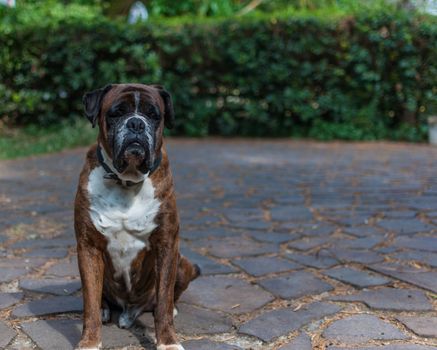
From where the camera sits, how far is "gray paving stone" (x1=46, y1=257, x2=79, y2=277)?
4.11 meters

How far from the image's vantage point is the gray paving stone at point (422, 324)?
3.09 meters

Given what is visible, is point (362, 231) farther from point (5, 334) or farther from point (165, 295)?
point (5, 334)

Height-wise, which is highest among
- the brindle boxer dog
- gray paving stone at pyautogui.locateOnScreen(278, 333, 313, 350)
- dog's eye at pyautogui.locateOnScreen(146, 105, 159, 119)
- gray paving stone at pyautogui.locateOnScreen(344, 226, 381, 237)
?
dog's eye at pyautogui.locateOnScreen(146, 105, 159, 119)

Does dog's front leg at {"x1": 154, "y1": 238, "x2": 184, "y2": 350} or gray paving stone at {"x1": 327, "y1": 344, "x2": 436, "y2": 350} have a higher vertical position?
dog's front leg at {"x1": 154, "y1": 238, "x2": 184, "y2": 350}

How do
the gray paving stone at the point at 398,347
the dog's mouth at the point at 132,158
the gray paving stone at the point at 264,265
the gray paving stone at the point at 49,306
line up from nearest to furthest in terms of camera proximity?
the dog's mouth at the point at 132,158 → the gray paving stone at the point at 398,347 → the gray paving stone at the point at 49,306 → the gray paving stone at the point at 264,265

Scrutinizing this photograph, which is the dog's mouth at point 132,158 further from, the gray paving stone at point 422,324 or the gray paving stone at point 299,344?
the gray paving stone at point 422,324

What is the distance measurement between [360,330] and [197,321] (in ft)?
2.93

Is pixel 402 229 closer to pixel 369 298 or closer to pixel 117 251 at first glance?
pixel 369 298

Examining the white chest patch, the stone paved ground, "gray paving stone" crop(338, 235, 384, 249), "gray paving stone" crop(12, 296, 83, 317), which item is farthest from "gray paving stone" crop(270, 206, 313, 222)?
the white chest patch

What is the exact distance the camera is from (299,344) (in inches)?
118

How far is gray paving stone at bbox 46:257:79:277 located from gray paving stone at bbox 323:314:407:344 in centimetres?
186

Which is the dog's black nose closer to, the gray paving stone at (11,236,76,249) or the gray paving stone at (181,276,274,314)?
the gray paving stone at (181,276,274,314)

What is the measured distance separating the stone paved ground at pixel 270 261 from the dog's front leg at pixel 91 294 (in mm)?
174

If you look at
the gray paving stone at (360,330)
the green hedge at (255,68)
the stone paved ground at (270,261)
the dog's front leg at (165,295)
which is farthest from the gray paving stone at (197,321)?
the green hedge at (255,68)
